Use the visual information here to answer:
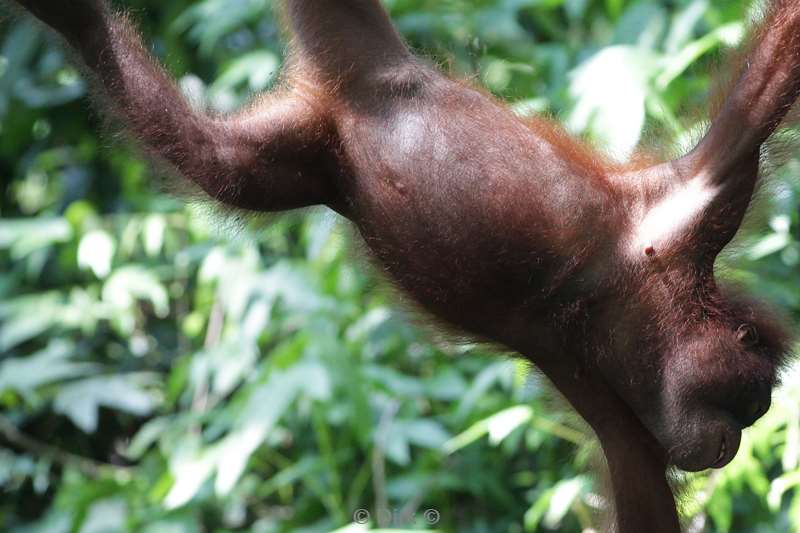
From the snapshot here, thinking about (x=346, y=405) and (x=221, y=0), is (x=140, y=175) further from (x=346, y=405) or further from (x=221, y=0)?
(x=346, y=405)

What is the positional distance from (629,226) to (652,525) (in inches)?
21.5

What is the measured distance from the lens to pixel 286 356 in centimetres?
305

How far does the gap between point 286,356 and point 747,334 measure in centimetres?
141

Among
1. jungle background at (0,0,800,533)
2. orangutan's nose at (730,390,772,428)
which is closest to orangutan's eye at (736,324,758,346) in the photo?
orangutan's nose at (730,390,772,428)

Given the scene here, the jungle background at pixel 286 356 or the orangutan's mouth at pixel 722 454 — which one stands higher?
the orangutan's mouth at pixel 722 454

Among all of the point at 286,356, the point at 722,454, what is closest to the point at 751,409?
the point at 722,454

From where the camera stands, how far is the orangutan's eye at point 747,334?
186 cm

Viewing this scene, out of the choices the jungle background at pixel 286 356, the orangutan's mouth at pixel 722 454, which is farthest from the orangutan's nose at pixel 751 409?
the jungle background at pixel 286 356

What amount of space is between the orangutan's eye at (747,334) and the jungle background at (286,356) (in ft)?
1.62

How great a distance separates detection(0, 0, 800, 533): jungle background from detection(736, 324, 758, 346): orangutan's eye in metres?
0.49

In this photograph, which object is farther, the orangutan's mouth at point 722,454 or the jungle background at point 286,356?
the jungle background at point 286,356

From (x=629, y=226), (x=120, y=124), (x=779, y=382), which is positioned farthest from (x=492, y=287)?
(x=120, y=124)

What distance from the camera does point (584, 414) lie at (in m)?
1.99

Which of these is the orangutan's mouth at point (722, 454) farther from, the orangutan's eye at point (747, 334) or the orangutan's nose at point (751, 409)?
the orangutan's eye at point (747, 334)
